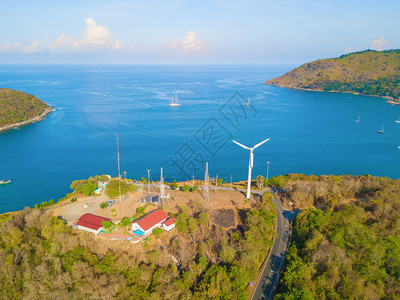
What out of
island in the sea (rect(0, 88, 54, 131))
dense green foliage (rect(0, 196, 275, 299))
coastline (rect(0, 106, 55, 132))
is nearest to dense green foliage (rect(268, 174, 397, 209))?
dense green foliage (rect(0, 196, 275, 299))

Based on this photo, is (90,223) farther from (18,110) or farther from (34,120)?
(18,110)

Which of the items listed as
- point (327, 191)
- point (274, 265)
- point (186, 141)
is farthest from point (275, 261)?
point (186, 141)

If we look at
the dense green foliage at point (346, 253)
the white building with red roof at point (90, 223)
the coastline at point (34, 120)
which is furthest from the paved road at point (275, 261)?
the coastline at point (34, 120)

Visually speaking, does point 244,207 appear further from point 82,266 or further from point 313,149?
point 313,149

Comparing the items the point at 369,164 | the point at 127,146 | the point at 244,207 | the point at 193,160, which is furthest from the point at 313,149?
the point at 127,146

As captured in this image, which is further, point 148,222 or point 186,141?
point 186,141

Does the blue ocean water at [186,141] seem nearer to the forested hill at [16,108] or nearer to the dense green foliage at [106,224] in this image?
the forested hill at [16,108]
